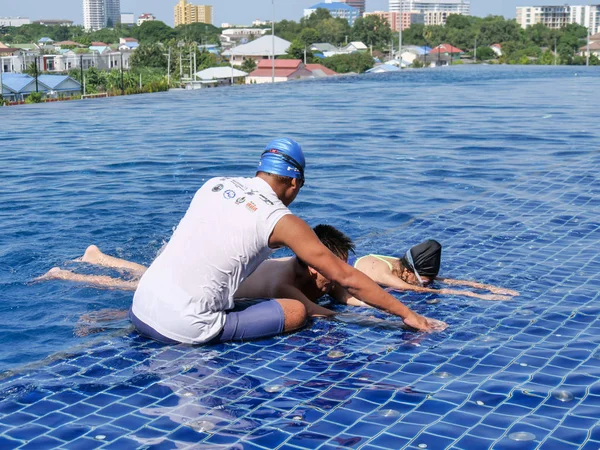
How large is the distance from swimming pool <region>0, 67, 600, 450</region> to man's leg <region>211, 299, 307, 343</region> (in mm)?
75

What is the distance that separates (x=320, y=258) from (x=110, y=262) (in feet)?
8.39

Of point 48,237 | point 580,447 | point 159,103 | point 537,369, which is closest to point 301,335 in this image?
point 537,369

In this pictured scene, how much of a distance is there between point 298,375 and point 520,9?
200m

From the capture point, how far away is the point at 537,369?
161 inches

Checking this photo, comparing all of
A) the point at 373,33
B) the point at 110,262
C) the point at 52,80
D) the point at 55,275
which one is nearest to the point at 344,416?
the point at 110,262

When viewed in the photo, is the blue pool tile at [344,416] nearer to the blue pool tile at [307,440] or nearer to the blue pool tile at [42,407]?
the blue pool tile at [307,440]

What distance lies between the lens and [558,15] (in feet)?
572

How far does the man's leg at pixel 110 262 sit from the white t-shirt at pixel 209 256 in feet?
5.56

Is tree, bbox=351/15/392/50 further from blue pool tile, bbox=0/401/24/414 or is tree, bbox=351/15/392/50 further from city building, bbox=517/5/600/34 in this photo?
blue pool tile, bbox=0/401/24/414

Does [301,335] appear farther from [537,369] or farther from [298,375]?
[537,369]

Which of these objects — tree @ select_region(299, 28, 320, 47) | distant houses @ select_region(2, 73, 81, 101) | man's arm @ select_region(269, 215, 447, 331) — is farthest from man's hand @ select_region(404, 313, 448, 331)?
tree @ select_region(299, 28, 320, 47)

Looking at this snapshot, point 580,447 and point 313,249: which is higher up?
point 313,249

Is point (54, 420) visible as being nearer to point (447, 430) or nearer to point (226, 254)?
point (226, 254)

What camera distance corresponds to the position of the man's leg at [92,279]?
217 inches
